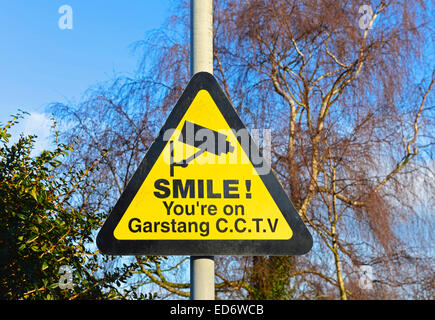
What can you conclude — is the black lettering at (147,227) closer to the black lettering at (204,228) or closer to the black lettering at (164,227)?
the black lettering at (164,227)

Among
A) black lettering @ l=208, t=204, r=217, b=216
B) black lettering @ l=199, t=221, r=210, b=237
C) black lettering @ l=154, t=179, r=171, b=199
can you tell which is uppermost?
black lettering @ l=154, t=179, r=171, b=199

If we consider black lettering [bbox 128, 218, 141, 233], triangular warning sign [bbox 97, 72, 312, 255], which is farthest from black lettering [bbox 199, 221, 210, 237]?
black lettering [bbox 128, 218, 141, 233]

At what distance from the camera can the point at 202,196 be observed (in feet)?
6.73

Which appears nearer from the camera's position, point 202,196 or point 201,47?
point 202,196

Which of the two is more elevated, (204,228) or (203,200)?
(203,200)

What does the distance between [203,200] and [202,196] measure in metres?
0.02

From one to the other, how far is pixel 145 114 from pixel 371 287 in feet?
13.4

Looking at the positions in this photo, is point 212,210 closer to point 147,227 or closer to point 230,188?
point 230,188

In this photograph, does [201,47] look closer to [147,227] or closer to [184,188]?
[184,188]

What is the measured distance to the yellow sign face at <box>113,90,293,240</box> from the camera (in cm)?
200

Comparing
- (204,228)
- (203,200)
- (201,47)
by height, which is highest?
(201,47)

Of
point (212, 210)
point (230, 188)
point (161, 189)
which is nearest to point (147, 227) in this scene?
point (161, 189)

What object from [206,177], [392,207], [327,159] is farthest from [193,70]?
[392,207]

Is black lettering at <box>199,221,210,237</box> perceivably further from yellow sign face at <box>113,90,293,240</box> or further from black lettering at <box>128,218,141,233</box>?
black lettering at <box>128,218,141,233</box>
